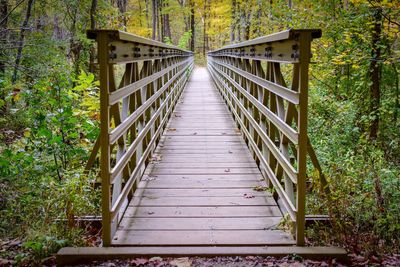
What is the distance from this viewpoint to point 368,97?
29.1ft

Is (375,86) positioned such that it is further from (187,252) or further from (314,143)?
(187,252)

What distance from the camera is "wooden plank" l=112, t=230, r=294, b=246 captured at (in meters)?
3.25

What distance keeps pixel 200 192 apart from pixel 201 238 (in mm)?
1161

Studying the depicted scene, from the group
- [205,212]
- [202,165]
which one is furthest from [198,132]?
[205,212]

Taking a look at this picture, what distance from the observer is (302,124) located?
3045mm

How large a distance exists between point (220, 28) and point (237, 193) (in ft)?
120

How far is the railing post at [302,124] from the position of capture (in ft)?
9.73

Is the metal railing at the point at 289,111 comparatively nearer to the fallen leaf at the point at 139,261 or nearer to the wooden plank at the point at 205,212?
the wooden plank at the point at 205,212

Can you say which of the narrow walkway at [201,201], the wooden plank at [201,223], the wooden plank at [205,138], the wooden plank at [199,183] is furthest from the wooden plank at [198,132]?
the wooden plank at [201,223]

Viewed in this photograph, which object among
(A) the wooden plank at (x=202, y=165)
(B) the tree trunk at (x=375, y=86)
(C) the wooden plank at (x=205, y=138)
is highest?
(B) the tree trunk at (x=375, y=86)

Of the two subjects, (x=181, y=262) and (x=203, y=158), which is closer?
(x=181, y=262)

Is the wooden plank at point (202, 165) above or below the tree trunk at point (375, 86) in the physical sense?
below

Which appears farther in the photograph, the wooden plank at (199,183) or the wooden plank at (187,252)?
the wooden plank at (199,183)

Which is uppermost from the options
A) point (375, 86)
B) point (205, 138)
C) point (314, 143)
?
point (375, 86)
